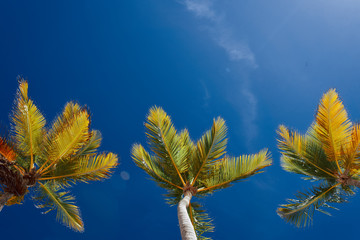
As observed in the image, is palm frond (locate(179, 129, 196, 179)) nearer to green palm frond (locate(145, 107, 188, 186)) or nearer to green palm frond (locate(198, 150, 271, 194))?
green palm frond (locate(145, 107, 188, 186))

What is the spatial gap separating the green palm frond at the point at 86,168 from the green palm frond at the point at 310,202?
6817 mm

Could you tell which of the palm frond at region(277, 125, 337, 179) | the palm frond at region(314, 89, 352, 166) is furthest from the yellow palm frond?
the palm frond at region(314, 89, 352, 166)

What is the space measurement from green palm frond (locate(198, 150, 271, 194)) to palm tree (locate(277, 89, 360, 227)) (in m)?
1.75

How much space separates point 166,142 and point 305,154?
17.9 ft

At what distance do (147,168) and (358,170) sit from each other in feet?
25.6

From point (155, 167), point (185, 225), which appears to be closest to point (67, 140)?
point (155, 167)

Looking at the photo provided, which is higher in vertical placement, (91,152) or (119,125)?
(119,125)

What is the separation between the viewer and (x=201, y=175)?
10.9 metres

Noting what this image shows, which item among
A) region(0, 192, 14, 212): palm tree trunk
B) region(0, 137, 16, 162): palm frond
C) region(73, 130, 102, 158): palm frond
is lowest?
region(0, 192, 14, 212): palm tree trunk

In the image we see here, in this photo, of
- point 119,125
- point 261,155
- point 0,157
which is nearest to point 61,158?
point 0,157

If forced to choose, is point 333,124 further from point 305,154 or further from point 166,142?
point 166,142

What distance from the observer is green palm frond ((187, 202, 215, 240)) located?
10555 mm

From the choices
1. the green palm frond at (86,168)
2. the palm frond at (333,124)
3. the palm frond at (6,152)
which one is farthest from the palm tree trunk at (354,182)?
the palm frond at (6,152)

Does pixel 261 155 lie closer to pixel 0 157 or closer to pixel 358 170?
pixel 358 170
